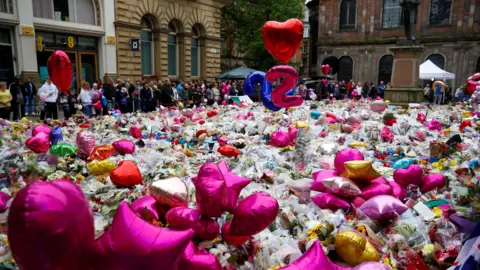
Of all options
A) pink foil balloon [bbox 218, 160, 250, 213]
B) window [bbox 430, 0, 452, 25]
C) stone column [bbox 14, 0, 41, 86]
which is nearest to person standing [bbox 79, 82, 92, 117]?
stone column [bbox 14, 0, 41, 86]

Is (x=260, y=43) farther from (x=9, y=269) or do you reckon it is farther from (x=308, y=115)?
(x=9, y=269)

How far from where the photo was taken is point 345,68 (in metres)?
32.3

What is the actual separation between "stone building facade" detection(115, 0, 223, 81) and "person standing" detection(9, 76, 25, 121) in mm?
5744

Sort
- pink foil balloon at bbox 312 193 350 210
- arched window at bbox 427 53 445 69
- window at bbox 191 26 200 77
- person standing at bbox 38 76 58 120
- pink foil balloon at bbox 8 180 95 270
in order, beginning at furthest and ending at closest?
arched window at bbox 427 53 445 69
window at bbox 191 26 200 77
person standing at bbox 38 76 58 120
pink foil balloon at bbox 312 193 350 210
pink foil balloon at bbox 8 180 95 270

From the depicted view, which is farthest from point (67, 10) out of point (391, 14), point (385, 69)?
point (391, 14)

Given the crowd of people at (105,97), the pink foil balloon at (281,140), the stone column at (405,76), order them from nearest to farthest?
the pink foil balloon at (281,140) < the crowd of people at (105,97) < the stone column at (405,76)

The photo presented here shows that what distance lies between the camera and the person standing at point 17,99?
10.5 metres

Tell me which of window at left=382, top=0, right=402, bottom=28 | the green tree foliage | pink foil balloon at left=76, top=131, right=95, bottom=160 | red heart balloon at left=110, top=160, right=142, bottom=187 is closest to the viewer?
red heart balloon at left=110, top=160, right=142, bottom=187

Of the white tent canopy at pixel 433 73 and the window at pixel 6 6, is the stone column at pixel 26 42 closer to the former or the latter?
the window at pixel 6 6

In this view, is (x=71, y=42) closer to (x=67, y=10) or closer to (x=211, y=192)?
(x=67, y=10)

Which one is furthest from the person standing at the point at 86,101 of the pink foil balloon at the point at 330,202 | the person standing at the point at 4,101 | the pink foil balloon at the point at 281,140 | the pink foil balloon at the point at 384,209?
the pink foil balloon at the point at 384,209

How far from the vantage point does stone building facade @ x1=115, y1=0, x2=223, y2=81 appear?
16766 millimetres

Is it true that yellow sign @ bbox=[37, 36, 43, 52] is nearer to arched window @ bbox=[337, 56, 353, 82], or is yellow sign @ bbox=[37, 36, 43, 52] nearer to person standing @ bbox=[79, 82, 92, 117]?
person standing @ bbox=[79, 82, 92, 117]

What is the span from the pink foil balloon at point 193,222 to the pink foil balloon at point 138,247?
23.3 inches
